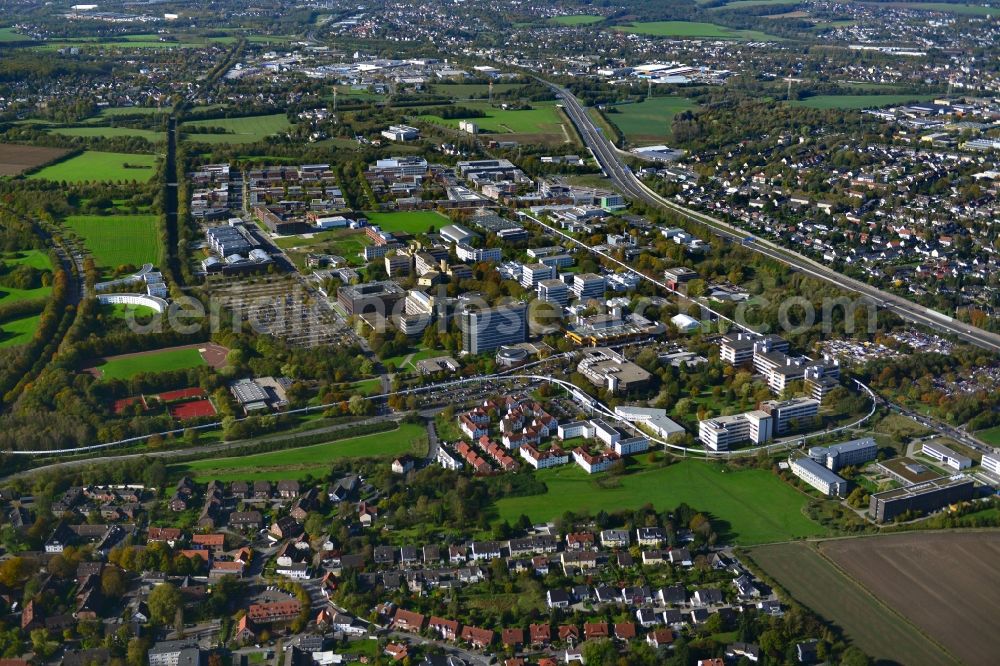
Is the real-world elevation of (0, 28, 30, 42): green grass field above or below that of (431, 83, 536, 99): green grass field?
above

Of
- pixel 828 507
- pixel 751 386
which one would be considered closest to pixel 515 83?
pixel 751 386

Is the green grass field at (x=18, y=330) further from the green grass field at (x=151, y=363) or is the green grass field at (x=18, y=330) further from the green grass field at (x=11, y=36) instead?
the green grass field at (x=11, y=36)

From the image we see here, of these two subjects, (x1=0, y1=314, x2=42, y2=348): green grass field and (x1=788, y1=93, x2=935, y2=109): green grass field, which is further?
(x1=788, y1=93, x2=935, y2=109): green grass field

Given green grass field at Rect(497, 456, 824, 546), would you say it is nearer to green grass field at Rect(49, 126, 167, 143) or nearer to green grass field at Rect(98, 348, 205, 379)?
green grass field at Rect(98, 348, 205, 379)

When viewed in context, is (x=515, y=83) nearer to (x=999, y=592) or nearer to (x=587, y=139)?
(x=587, y=139)

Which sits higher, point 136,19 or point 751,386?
point 136,19

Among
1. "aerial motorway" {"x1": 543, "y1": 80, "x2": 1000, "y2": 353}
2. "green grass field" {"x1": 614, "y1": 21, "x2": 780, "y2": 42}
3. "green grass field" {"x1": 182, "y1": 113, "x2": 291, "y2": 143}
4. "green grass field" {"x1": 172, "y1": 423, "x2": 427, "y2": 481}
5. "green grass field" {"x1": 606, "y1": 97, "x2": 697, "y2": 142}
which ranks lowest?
"green grass field" {"x1": 172, "y1": 423, "x2": 427, "y2": 481}

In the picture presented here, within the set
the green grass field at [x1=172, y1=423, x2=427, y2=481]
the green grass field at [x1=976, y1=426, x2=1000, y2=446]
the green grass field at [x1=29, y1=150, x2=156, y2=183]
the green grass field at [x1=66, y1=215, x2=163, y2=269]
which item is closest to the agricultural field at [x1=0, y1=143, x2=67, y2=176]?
the green grass field at [x1=29, y1=150, x2=156, y2=183]
